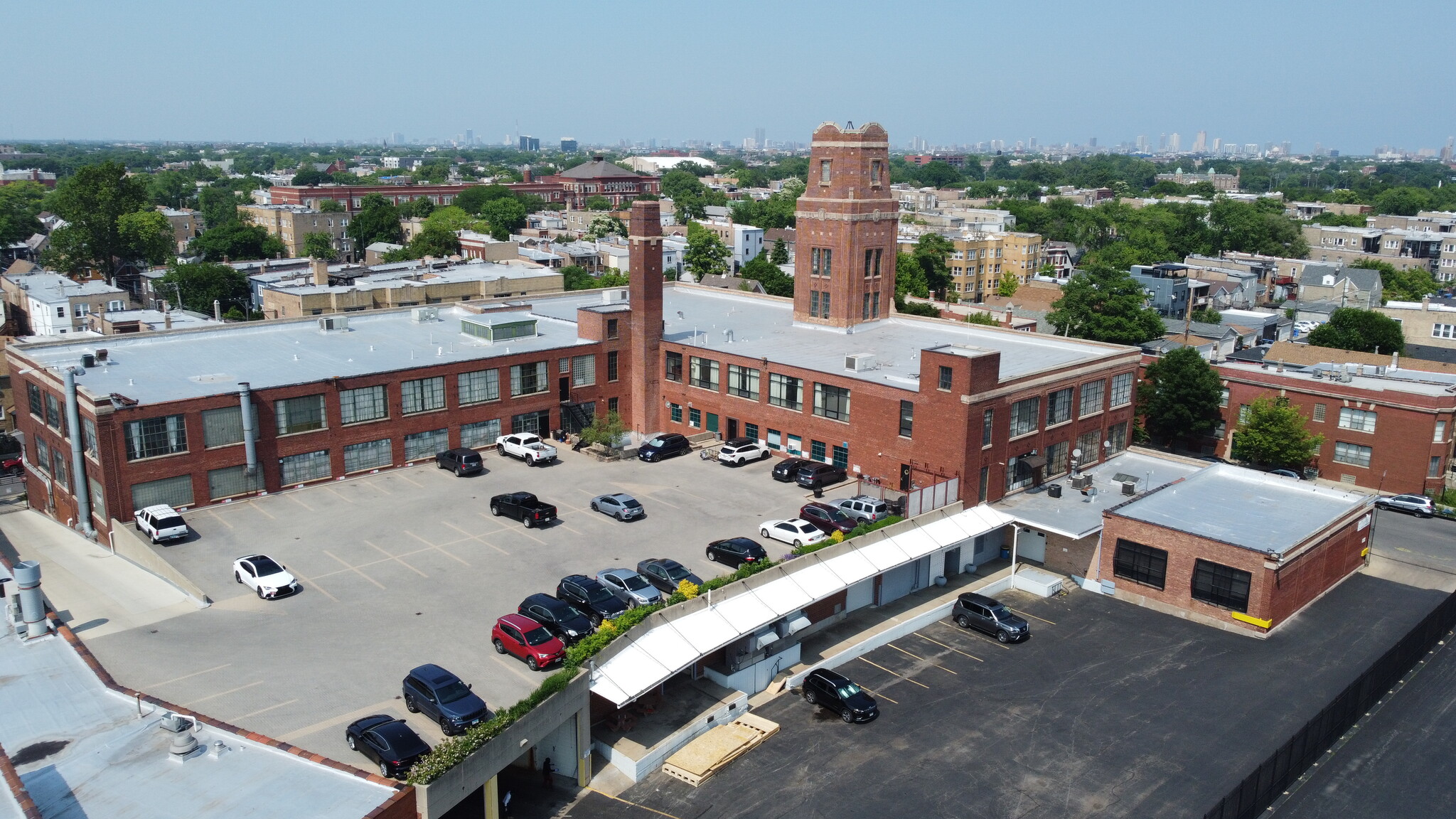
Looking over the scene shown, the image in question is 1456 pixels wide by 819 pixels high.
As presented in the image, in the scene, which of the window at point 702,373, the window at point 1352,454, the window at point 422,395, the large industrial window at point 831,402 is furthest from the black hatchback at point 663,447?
the window at point 1352,454

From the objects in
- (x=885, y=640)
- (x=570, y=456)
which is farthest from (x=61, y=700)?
(x=570, y=456)

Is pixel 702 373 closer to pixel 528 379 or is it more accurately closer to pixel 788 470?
pixel 528 379

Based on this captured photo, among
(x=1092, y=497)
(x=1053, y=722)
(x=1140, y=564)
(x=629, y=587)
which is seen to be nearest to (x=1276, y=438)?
(x=1092, y=497)

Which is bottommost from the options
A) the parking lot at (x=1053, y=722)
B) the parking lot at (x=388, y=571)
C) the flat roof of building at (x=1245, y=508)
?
the parking lot at (x=1053, y=722)

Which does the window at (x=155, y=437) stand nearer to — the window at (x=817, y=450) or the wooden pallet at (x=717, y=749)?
the wooden pallet at (x=717, y=749)

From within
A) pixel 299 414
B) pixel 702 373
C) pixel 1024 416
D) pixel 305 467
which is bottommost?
pixel 305 467

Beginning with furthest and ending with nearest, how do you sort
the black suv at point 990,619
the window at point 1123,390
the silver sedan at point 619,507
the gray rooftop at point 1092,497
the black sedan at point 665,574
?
the window at point 1123,390 → the silver sedan at point 619,507 → the gray rooftop at point 1092,497 → the black sedan at point 665,574 → the black suv at point 990,619

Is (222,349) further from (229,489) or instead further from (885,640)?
(885,640)
